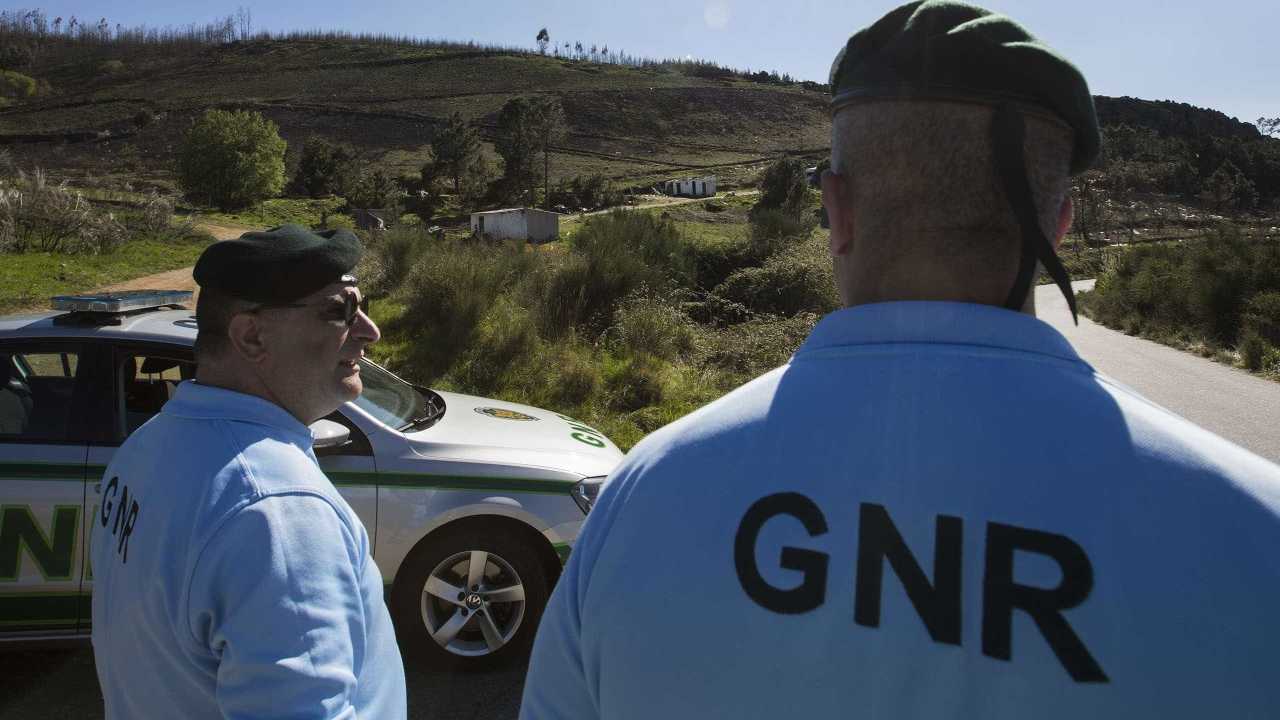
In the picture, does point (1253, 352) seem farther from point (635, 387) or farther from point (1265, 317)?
point (635, 387)

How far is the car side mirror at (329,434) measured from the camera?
3.87 metres

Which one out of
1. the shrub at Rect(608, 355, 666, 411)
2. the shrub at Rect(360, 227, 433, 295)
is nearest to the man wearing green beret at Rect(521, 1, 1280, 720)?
the shrub at Rect(608, 355, 666, 411)

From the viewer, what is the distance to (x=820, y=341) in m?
1.04

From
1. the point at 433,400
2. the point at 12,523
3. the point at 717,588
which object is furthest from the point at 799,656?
the point at 433,400

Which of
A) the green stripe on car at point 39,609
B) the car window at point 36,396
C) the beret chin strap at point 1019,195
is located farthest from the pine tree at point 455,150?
the beret chin strap at point 1019,195

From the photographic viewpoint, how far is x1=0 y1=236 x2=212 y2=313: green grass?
17125mm

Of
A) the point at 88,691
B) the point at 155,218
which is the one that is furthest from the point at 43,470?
the point at 155,218

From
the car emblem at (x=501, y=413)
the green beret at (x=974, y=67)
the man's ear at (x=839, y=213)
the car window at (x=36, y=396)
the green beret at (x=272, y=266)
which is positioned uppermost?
the green beret at (x=974, y=67)

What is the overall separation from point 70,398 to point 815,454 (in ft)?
14.3

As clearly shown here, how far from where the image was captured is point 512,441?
14.8 feet

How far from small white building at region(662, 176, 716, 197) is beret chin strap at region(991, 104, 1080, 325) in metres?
77.1

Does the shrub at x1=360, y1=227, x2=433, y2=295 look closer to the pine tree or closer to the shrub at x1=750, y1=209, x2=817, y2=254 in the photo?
the shrub at x1=750, y1=209, x2=817, y2=254

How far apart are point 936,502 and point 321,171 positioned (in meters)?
69.9

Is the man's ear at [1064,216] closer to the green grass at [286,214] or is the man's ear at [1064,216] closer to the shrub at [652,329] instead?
the shrub at [652,329]
